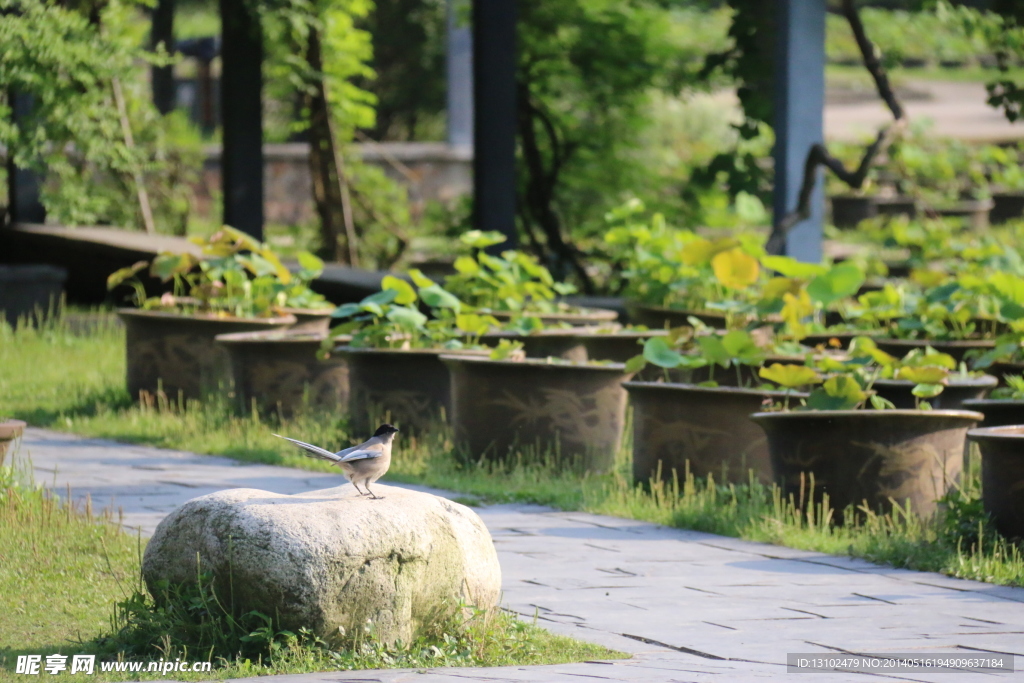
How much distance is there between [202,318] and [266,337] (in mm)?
570

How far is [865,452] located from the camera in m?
6.53

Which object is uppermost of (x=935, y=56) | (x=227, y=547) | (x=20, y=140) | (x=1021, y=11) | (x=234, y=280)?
(x=935, y=56)

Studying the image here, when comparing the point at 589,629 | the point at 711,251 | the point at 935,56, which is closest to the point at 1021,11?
the point at 711,251

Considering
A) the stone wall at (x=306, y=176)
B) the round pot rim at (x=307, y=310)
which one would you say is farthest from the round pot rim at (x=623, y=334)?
the stone wall at (x=306, y=176)

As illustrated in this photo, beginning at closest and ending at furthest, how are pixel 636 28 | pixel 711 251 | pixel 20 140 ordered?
pixel 711 251 < pixel 20 140 < pixel 636 28

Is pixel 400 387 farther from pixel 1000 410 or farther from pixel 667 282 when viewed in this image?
pixel 1000 410

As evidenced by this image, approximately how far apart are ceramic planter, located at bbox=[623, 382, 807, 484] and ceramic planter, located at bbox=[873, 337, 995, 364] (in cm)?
197

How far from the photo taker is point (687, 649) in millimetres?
4637

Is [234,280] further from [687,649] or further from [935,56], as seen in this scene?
[935,56]

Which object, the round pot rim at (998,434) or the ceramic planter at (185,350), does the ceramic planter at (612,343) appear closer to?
the ceramic planter at (185,350)

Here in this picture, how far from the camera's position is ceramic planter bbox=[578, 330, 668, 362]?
8914 millimetres

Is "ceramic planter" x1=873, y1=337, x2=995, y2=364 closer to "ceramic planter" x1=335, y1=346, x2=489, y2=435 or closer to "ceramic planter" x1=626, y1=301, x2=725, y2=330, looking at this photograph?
"ceramic planter" x1=626, y1=301, x2=725, y2=330

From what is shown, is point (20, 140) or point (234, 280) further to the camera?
point (20, 140)

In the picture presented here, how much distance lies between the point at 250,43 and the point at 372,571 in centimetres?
1034
